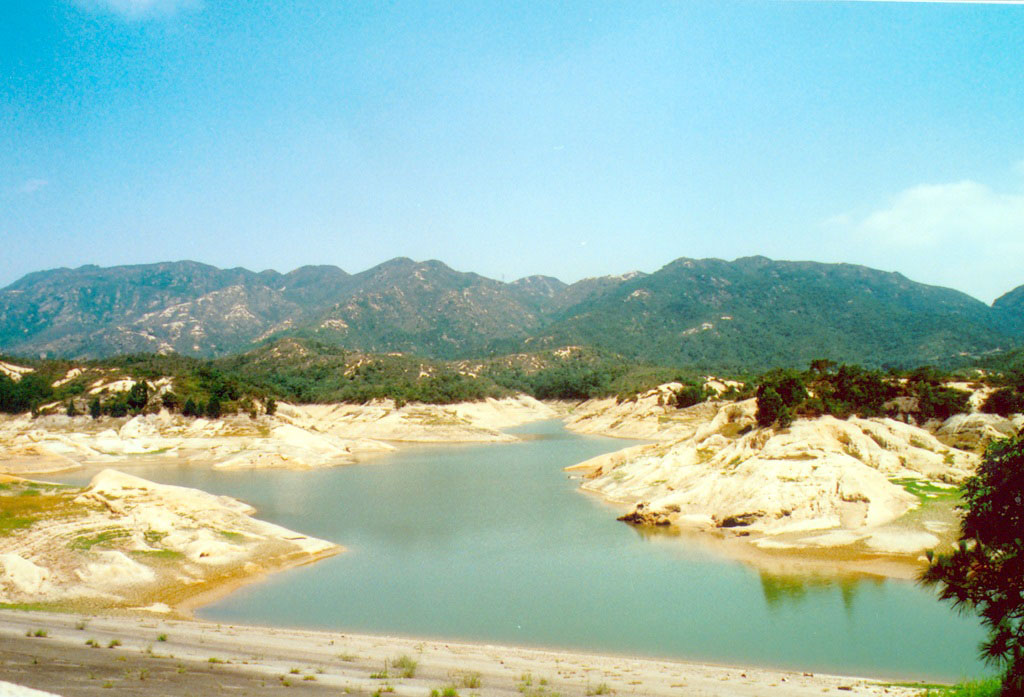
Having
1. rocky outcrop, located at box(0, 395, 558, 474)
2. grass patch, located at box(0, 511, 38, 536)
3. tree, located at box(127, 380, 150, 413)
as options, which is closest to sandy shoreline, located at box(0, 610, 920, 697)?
grass patch, located at box(0, 511, 38, 536)

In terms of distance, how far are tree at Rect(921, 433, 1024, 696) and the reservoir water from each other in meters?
9.57

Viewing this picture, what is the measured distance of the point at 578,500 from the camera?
43.8 metres

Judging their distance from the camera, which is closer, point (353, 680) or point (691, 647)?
point (353, 680)

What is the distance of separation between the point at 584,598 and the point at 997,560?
16198 mm

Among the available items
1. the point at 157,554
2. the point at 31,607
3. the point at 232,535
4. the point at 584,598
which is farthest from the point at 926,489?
the point at 31,607

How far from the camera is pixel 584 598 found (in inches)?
928

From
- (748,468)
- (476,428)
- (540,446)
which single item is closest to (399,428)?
(476,428)

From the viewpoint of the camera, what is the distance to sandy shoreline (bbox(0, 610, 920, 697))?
1205 cm

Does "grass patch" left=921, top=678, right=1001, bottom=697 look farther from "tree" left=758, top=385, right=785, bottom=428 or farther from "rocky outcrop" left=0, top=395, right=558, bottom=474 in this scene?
"rocky outcrop" left=0, top=395, right=558, bottom=474

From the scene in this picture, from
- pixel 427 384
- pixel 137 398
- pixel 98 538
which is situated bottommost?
pixel 98 538

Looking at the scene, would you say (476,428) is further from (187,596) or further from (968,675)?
(968,675)

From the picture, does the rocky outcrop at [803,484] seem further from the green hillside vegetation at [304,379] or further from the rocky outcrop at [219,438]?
the green hillside vegetation at [304,379]

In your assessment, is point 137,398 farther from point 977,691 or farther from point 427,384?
point 977,691

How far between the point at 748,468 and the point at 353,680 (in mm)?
29307
